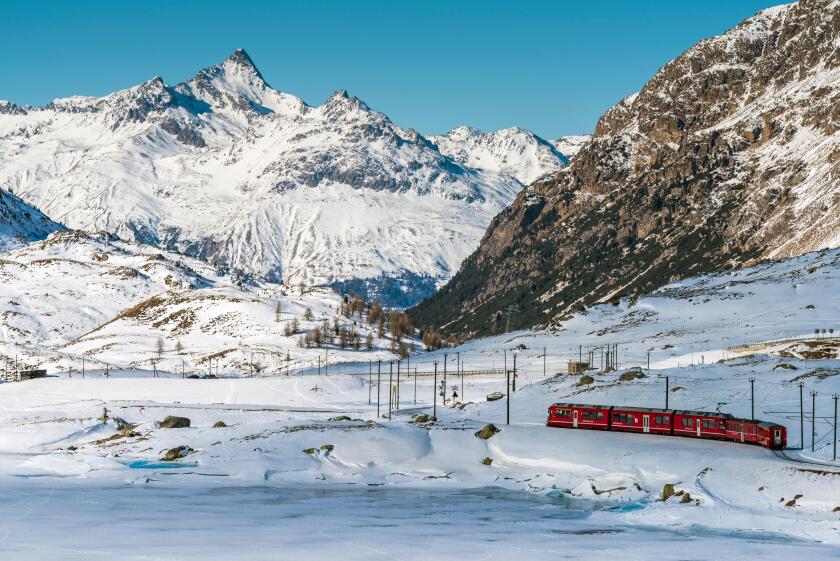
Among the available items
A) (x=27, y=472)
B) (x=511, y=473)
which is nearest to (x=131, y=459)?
(x=27, y=472)

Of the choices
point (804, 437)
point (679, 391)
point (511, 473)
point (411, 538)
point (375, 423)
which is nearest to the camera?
point (411, 538)

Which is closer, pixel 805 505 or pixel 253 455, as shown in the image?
pixel 805 505

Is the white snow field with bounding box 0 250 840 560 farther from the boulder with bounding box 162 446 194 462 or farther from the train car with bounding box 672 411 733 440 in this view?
the train car with bounding box 672 411 733 440

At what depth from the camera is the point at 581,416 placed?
408 ft

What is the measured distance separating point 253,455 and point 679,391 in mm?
64584

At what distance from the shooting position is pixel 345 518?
83.6m

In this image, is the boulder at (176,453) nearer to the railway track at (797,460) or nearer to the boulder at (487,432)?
the boulder at (487,432)

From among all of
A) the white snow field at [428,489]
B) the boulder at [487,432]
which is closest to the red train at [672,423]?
the white snow field at [428,489]

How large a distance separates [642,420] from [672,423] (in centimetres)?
351

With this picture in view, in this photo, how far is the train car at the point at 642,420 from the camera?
386 ft

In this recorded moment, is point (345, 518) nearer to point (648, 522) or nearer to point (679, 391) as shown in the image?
point (648, 522)

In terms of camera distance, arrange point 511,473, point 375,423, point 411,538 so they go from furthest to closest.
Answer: point 375,423, point 511,473, point 411,538

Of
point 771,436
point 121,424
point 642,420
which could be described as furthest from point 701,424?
point 121,424

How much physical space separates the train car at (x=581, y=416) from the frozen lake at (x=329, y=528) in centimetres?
2430
